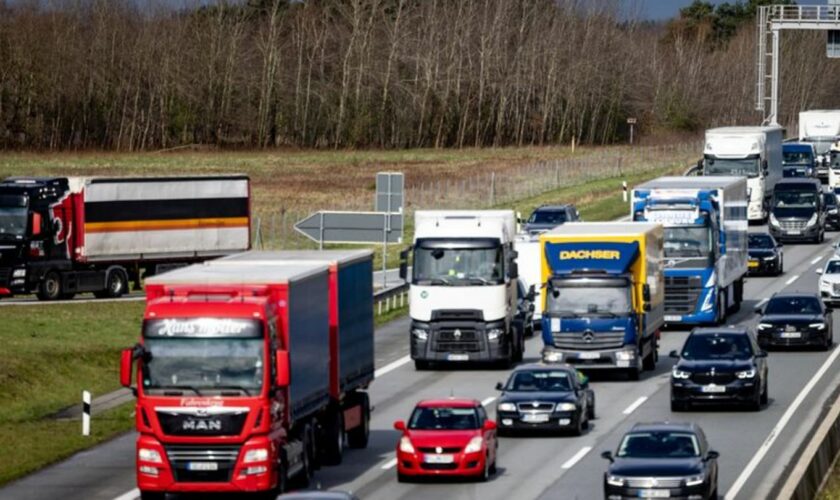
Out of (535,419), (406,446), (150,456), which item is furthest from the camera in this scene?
(535,419)

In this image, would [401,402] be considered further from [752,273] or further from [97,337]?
[752,273]

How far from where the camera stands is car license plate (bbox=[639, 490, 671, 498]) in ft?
92.2

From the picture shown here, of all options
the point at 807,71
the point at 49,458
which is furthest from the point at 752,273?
the point at 807,71

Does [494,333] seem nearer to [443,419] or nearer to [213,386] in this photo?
[443,419]

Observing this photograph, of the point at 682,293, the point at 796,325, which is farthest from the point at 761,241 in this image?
the point at 796,325

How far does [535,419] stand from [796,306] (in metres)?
16.8

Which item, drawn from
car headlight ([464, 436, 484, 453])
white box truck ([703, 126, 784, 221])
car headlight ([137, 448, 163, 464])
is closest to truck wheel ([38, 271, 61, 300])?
white box truck ([703, 126, 784, 221])

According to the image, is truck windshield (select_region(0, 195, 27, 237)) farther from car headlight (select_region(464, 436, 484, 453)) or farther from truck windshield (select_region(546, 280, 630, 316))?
car headlight (select_region(464, 436, 484, 453))

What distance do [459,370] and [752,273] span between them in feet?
79.1

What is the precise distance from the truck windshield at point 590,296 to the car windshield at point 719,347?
2959 millimetres

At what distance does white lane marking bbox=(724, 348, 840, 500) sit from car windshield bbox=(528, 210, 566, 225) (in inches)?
859

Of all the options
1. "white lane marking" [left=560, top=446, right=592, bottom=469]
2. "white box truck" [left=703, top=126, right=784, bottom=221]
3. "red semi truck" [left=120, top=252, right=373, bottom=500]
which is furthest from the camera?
"white box truck" [left=703, top=126, right=784, bottom=221]

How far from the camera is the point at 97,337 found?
51625 mm

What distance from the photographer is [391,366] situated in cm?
4900
